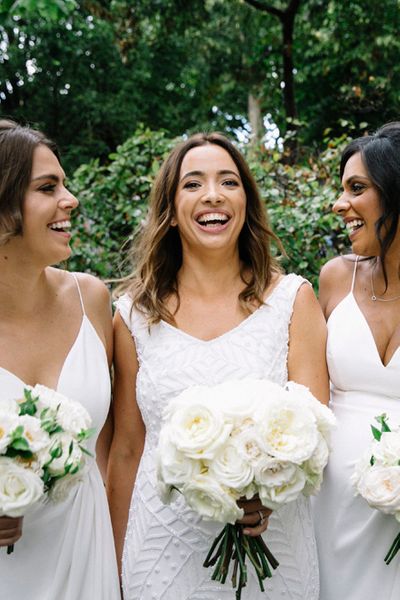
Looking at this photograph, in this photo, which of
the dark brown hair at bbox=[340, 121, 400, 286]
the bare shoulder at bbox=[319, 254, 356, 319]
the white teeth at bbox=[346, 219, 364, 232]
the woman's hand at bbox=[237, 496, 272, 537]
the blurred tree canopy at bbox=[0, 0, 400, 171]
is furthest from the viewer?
the blurred tree canopy at bbox=[0, 0, 400, 171]

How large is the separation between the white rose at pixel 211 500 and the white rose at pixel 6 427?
0.65 meters

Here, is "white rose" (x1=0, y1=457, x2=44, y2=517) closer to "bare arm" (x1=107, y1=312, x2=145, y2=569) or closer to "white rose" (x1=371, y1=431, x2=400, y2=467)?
"bare arm" (x1=107, y1=312, x2=145, y2=569)

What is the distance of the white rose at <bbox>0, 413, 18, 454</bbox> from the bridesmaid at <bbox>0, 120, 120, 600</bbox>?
545 mm

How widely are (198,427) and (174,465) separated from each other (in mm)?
164

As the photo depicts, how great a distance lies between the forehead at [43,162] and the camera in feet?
10.3

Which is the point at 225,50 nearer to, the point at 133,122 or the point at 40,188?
the point at 133,122

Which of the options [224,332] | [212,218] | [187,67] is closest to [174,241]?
[212,218]

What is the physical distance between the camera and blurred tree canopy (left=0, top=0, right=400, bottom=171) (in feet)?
47.7

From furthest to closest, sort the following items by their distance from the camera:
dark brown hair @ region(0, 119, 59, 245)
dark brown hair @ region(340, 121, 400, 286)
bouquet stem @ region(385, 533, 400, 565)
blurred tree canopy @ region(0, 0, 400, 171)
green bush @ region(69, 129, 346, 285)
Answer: blurred tree canopy @ region(0, 0, 400, 171)
green bush @ region(69, 129, 346, 285)
dark brown hair @ region(340, 121, 400, 286)
dark brown hair @ region(0, 119, 59, 245)
bouquet stem @ region(385, 533, 400, 565)

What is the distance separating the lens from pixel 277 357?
313 cm

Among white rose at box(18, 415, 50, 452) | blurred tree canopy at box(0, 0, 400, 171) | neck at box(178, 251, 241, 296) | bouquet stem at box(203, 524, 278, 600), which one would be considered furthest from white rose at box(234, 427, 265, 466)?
blurred tree canopy at box(0, 0, 400, 171)

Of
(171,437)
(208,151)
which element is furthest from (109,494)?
(208,151)

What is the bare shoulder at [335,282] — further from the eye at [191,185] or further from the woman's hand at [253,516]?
the woman's hand at [253,516]

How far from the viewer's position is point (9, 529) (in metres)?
2.42
